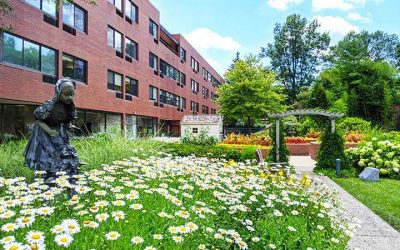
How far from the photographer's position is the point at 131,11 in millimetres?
29062

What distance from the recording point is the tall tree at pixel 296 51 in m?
58.8

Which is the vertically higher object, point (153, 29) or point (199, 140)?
point (153, 29)

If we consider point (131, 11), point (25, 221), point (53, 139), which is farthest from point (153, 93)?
point (25, 221)

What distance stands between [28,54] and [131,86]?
1228cm

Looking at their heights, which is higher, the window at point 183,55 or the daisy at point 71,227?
the window at point 183,55

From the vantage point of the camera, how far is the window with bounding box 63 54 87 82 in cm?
1992

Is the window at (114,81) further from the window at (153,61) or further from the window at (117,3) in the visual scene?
the window at (153,61)

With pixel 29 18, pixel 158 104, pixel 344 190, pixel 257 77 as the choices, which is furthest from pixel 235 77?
pixel 344 190

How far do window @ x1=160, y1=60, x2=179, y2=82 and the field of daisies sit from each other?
107ft

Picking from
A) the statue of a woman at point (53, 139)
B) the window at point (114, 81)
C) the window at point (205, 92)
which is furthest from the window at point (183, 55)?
the statue of a woman at point (53, 139)

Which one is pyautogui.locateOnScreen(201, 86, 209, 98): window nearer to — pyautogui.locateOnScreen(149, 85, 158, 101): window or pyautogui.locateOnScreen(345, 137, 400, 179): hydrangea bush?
pyautogui.locateOnScreen(149, 85, 158, 101): window

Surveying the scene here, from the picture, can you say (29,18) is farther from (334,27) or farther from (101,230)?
(334,27)

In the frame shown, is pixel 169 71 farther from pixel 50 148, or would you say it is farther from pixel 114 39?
pixel 50 148

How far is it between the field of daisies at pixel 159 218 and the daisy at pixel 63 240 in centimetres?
1
